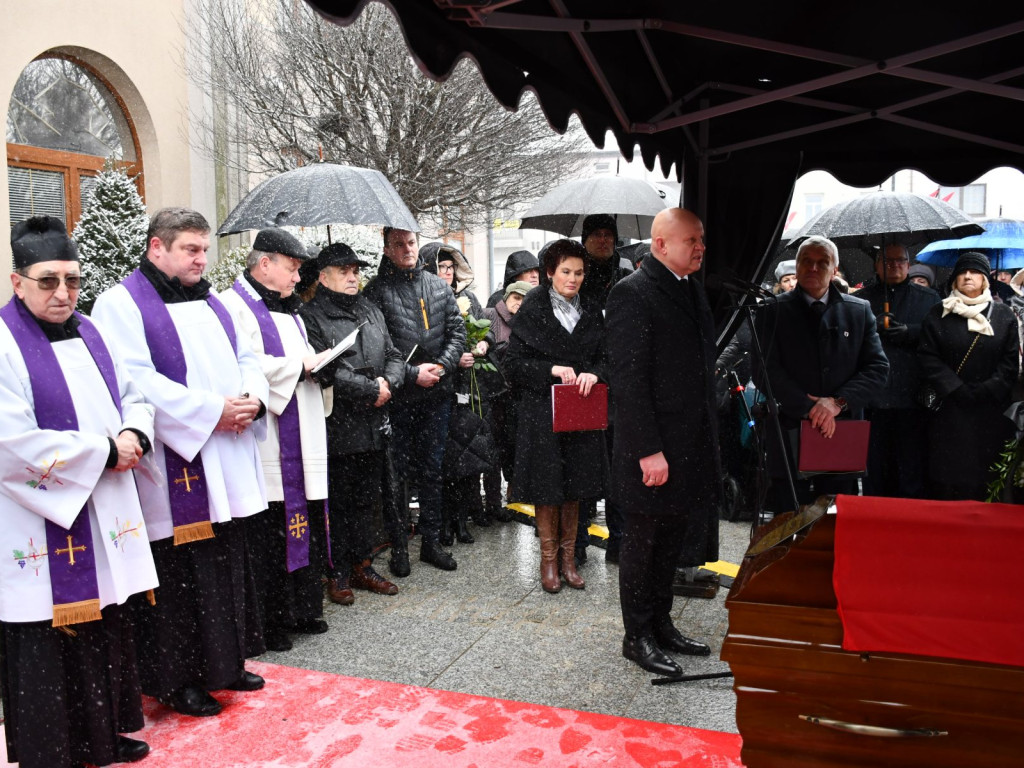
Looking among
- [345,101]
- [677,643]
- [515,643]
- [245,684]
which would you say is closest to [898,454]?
[677,643]

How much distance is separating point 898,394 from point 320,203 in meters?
4.28

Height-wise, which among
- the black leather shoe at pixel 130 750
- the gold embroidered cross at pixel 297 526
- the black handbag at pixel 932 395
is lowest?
the black leather shoe at pixel 130 750

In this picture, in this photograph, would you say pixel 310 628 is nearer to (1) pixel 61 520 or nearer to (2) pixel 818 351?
(1) pixel 61 520

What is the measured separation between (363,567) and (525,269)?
10.4 feet

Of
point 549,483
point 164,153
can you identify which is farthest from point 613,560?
point 164,153

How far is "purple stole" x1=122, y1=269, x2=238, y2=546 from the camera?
3.96m

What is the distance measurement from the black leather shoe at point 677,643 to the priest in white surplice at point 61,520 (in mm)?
2523

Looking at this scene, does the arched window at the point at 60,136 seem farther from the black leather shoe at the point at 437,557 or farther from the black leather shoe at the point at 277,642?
the black leather shoe at the point at 277,642

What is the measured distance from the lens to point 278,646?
475 centimetres

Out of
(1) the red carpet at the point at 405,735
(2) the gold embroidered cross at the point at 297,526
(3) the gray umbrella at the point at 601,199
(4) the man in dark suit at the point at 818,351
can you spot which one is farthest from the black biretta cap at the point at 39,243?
(3) the gray umbrella at the point at 601,199

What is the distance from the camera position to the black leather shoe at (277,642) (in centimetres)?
475

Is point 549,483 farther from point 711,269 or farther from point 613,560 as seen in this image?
point 711,269

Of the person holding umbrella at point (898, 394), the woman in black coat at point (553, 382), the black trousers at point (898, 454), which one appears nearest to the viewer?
the woman in black coat at point (553, 382)

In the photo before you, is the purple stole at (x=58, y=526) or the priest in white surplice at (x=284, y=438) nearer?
the purple stole at (x=58, y=526)
